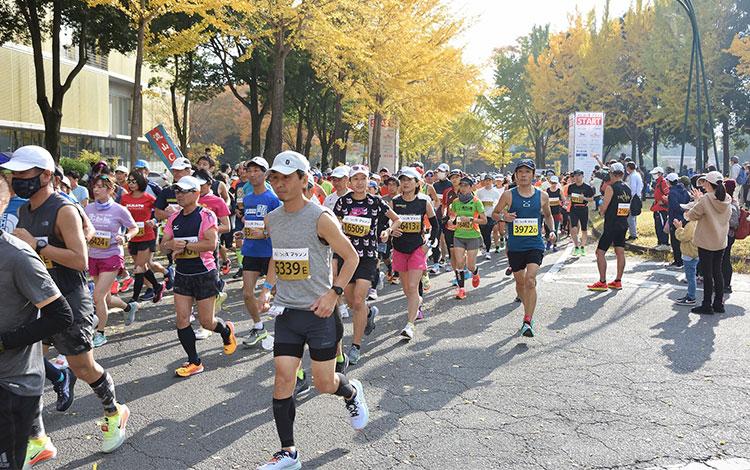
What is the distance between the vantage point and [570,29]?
48031 mm

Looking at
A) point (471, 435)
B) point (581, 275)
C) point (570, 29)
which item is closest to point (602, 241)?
point (581, 275)

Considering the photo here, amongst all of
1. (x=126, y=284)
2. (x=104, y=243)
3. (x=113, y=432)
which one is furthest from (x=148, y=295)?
(x=113, y=432)

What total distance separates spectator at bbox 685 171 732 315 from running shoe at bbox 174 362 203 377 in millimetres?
6496

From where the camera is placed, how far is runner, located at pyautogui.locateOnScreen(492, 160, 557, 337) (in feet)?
25.1

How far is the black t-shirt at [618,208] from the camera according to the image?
419 inches

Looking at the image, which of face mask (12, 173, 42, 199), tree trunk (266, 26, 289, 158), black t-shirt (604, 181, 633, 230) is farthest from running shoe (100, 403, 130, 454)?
tree trunk (266, 26, 289, 158)

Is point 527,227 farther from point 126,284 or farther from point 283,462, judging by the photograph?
point 126,284

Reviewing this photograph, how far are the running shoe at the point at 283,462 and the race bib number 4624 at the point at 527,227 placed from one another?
4.36 m

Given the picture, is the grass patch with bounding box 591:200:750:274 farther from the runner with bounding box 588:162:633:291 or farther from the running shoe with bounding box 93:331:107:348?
the running shoe with bounding box 93:331:107:348

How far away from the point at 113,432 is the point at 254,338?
9.49ft

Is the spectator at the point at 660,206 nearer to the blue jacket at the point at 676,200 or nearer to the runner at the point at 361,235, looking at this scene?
the blue jacket at the point at 676,200

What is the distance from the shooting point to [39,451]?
3990 mm

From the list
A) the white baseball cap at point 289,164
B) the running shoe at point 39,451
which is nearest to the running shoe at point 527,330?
the white baseball cap at point 289,164

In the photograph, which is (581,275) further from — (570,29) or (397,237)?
(570,29)
